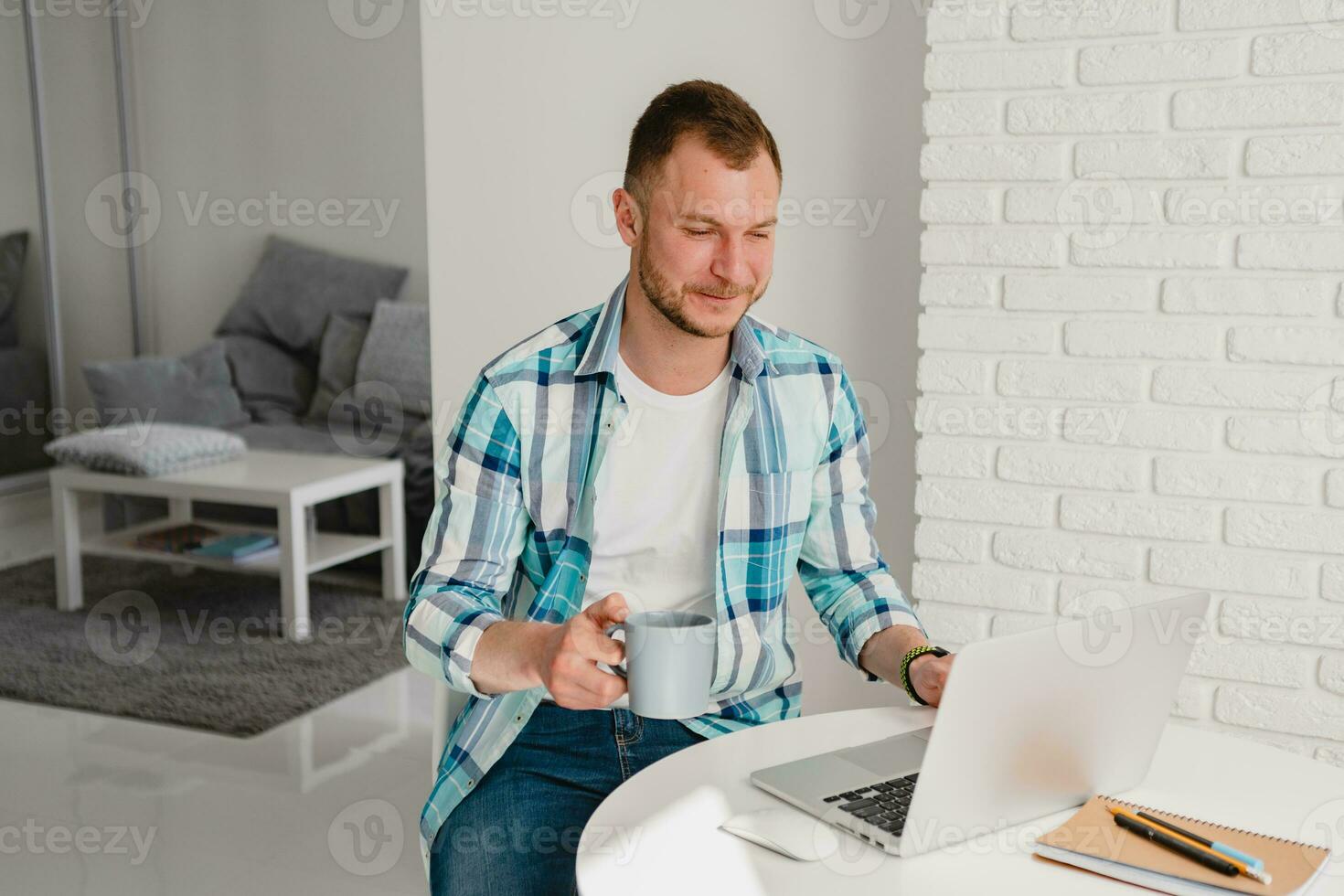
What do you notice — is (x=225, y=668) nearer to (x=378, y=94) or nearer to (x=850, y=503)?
(x=850, y=503)

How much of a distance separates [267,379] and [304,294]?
367 millimetres

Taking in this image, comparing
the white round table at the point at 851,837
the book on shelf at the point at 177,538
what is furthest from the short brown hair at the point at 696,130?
the book on shelf at the point at 177,538

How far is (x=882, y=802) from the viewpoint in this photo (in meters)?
1.12

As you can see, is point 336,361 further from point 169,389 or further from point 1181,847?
point 1181,847

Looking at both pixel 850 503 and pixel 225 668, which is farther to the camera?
pixel 225 668

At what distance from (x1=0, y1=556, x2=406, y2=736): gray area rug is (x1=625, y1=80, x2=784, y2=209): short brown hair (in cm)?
198

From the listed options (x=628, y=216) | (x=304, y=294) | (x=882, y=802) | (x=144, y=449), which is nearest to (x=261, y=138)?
(x=304, y=294)

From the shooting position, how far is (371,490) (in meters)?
4.22

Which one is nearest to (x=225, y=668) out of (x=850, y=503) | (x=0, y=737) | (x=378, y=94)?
(x=0, y=737)

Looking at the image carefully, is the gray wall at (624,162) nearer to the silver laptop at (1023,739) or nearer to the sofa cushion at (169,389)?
the silver laptop at (1023,739)

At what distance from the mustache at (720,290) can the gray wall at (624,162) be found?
2.44 ft

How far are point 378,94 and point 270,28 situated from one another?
0.56 metres

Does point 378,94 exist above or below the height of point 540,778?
above

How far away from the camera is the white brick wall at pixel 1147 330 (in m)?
1.78
